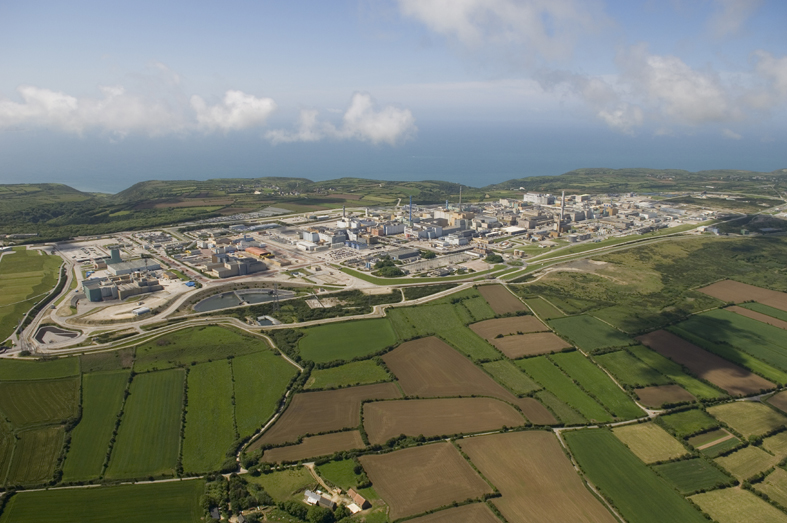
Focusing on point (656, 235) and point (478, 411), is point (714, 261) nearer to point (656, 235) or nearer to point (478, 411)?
point (656, 235)

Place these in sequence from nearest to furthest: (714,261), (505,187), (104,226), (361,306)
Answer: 1. (361,306)
2. (714,261)
3. (104,226)
4. (505,187)

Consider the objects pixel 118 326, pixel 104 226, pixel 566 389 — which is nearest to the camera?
pixel 566 389

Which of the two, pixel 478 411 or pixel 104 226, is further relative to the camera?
pixel 104 226

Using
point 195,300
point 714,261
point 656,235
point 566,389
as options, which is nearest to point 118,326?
point 195,300

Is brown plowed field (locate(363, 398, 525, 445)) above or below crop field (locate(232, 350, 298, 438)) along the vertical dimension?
below

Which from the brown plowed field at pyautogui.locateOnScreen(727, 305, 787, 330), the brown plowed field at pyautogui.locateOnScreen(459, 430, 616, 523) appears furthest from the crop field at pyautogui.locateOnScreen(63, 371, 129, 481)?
the brown plowed field at pyautogui.locateOnScreen(727, 305, 787, 330)

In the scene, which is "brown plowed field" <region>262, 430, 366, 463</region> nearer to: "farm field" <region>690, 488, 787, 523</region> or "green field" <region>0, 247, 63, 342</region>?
"farm field" <region>690, 488, 787, 523</region>

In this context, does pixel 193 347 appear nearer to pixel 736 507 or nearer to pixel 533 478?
pixel 533 478
